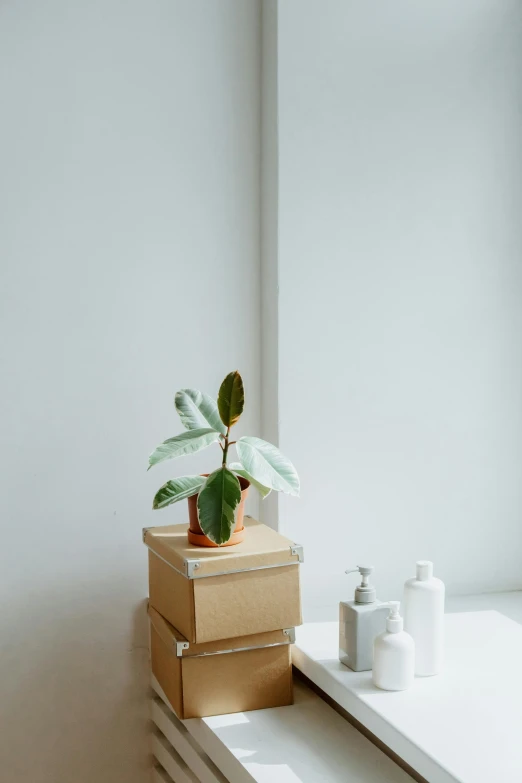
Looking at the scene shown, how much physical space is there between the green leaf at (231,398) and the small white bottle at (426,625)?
0.37m

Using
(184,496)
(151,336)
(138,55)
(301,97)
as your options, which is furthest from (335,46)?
(184,496)

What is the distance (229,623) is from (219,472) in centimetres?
23

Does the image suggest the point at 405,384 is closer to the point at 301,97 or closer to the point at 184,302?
the point at 184,302

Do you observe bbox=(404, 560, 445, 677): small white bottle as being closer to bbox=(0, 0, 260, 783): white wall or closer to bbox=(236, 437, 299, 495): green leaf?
bbox=(236, 437, 299, 495): green leaf

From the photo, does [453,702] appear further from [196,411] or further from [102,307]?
[102,307]

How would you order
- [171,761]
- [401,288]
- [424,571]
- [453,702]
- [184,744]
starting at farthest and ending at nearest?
[401,288] → [171,761] → [184,744] → [424,571] → [453,702]

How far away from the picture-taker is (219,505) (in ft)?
4.09

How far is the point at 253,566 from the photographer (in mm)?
1282

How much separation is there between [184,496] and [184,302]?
17.7 inches

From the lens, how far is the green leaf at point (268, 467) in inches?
49.8

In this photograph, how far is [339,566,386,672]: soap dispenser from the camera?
1.27 metres

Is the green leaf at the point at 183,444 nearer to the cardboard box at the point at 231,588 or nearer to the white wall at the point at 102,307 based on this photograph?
the cardboard box at the point at 231,588

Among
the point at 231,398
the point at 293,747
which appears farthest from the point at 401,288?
the point at 293,747

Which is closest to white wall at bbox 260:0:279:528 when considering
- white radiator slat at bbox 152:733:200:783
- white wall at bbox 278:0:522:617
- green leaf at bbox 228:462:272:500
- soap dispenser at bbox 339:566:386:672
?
white wall at bbox 278:0:522:617
